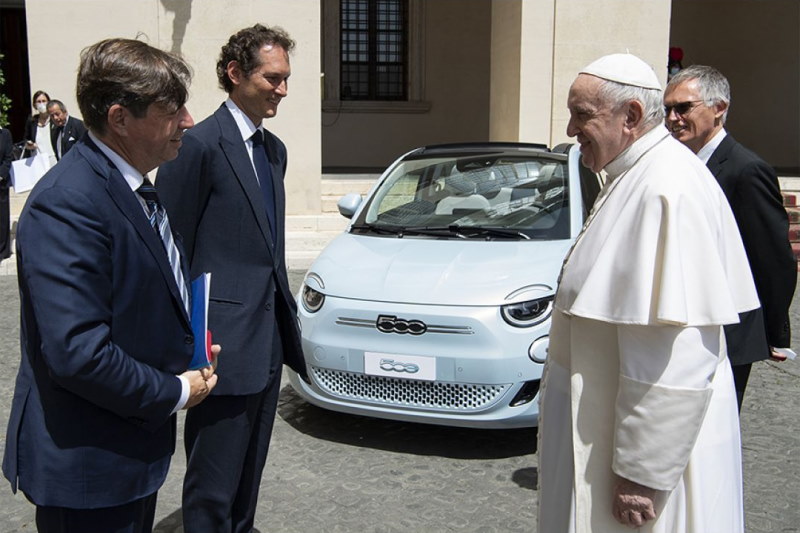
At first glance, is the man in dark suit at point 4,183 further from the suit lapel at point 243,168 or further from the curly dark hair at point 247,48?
the suit lapel at point 243,168

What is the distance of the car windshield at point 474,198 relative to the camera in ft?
17.2

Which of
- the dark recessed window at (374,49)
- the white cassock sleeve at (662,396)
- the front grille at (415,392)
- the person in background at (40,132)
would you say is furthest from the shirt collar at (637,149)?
the dark recessed window at (374,49)

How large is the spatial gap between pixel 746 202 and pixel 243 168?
194cm

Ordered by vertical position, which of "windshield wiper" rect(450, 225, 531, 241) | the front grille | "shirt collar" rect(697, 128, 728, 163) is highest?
"shirt collar" rect(697, 128, 728, 163)

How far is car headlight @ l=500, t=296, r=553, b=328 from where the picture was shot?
434cm

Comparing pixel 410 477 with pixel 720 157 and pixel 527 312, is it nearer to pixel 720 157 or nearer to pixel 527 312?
pixel 527 312

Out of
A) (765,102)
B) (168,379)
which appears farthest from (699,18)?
(168,379)

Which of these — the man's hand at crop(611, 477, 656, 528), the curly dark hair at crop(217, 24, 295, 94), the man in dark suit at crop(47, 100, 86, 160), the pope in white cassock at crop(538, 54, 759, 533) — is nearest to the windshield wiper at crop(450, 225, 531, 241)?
the curly dark hair at crop(217, 24, 295, 94)

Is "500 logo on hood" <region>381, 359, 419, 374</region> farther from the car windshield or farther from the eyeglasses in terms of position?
the eyeglasses

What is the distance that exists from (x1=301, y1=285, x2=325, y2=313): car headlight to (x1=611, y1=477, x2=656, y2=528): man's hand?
2.79 meters

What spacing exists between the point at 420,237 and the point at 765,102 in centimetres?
1421

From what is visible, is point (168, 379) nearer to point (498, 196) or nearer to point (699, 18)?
point (498, 196)

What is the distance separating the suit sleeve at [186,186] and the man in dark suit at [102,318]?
0.66 meters

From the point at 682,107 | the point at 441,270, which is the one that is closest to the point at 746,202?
the point at 682,107
